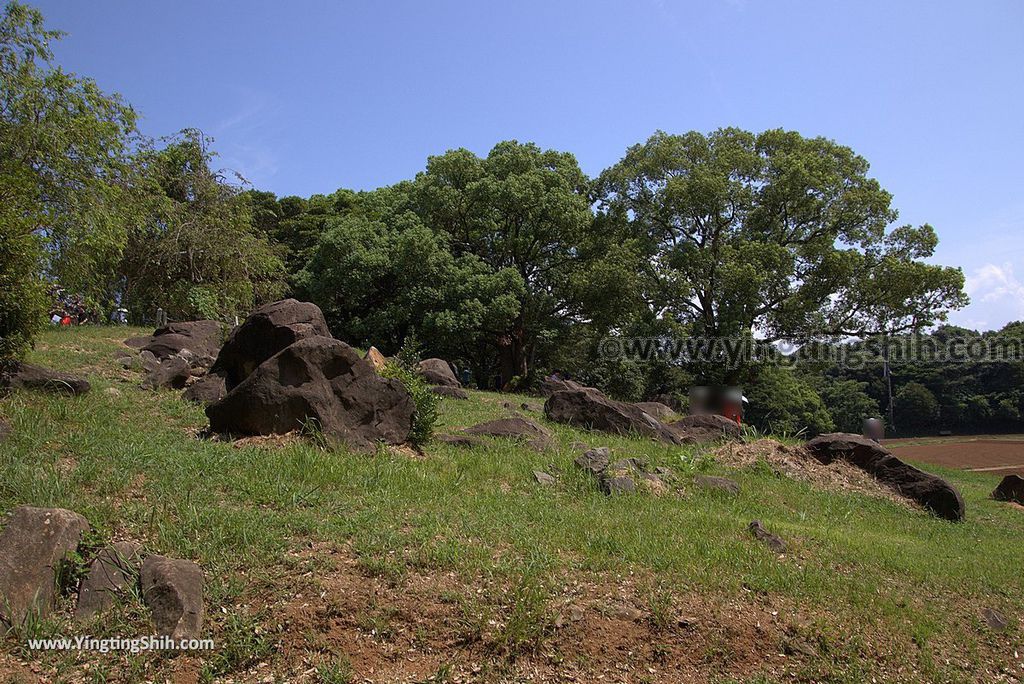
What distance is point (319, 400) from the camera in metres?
7.41

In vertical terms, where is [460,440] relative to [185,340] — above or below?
below

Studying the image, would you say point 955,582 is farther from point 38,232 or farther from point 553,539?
point 38,232

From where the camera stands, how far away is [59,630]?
3693mm

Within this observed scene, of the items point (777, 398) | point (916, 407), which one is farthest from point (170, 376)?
point (916, 407)

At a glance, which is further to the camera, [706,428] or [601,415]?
[706,428]

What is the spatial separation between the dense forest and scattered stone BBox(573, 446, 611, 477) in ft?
46.5

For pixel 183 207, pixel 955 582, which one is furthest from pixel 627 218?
pixel 955 582

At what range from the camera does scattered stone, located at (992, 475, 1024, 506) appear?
41.3 ft

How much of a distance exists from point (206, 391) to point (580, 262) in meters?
18.0

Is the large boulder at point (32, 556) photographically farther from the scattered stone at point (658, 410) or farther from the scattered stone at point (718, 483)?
the scattered stone at point (658, 410)

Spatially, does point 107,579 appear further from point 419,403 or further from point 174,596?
point 419,403

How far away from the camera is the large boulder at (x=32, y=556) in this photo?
3725mm

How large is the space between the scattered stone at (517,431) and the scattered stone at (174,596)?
559 cm

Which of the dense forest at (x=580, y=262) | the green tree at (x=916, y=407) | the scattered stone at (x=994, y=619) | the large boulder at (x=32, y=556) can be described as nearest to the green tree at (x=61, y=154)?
the dense forest at (x=580, y=262)
